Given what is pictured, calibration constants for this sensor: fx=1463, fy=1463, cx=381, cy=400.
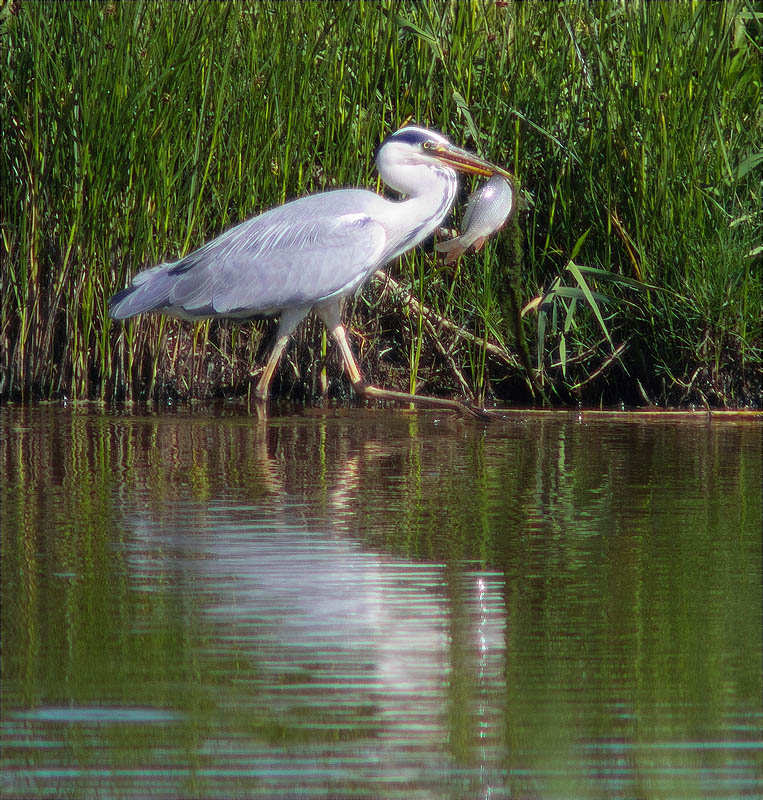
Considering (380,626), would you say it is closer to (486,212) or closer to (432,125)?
(486,212)

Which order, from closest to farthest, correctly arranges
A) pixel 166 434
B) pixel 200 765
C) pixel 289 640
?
pixel 200 765 < pixel 289 640 < pixel 166 434

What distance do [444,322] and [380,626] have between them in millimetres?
4117

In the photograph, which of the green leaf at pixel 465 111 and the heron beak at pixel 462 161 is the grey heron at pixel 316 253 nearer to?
the heron beak at pixel 462 161

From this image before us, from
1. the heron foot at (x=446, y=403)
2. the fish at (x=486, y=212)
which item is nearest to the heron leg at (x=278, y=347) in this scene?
the heron foot at (x=446, y=403)

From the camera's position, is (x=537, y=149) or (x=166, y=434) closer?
(x=166, y=434)

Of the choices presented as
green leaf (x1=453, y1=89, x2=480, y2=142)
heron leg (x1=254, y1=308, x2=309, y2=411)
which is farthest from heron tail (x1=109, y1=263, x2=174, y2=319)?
green leaf (x1=453, y1=89, x2=480, y2=142)

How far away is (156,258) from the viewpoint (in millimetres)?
6727

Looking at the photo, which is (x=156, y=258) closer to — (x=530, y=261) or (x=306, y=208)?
(x=306, y=208)

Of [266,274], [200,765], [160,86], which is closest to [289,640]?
[200,765]

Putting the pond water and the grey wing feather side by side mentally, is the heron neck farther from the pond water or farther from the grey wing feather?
the pond water

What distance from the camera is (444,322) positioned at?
22.5 feet

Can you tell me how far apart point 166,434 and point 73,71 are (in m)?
1.81

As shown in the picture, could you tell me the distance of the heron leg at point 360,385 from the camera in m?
6.19

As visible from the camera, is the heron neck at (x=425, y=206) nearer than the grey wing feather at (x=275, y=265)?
No
